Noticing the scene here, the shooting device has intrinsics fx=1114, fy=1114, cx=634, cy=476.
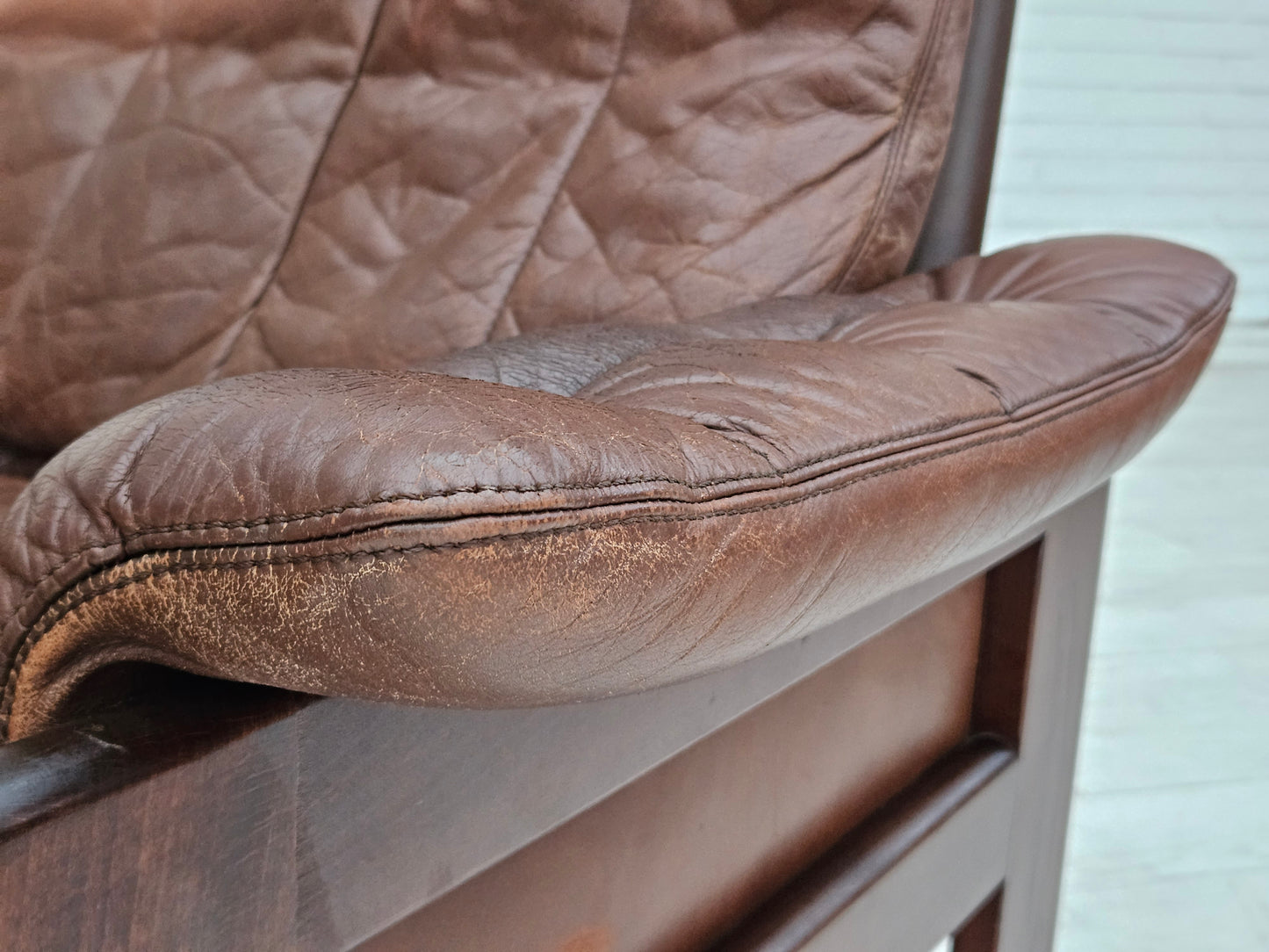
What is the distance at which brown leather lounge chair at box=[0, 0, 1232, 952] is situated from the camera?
1.10 ft

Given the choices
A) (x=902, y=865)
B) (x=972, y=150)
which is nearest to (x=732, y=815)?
(x=902, y=865)

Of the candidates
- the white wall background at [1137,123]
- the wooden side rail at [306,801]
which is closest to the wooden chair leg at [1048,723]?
the wooden side rail at [306,801]

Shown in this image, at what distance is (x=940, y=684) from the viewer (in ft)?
2.92

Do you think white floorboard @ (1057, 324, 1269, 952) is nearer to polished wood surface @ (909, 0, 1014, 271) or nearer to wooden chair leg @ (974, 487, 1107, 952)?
wooden chair leg @ (974, 487, 1107, 952)

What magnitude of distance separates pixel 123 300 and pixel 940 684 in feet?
2.76

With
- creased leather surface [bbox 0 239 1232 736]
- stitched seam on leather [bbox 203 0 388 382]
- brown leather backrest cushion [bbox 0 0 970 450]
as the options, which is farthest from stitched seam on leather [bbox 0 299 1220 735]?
stitched seam on leather [bbox 203 0 388 382]

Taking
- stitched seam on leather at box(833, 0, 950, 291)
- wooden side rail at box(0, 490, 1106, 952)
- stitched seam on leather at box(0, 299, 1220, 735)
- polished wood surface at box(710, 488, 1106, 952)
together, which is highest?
stitched seam on leather at box(833, 0, 950, 291)

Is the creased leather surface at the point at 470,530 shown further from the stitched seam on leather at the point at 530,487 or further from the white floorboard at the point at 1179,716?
the white floorboard at the point at 1179,716

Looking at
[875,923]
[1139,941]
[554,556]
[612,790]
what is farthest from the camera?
[1139,941]

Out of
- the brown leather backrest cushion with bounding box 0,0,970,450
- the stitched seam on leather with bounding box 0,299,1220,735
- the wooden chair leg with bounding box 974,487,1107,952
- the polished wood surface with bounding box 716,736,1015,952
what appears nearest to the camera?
the stitched seam on leather with bounding box 0,299,1220,735

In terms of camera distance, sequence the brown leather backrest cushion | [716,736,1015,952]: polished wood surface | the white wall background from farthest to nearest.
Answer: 1. the white wall background
2. the brown leather backrest cushion
3. [716,736,1015,952]: polished wood surface

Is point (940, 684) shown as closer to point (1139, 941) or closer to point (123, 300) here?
point (1139, 941)

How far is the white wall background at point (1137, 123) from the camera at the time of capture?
277 centimetres

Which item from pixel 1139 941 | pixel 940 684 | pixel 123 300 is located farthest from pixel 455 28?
pixel 1139 941
